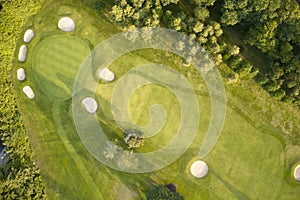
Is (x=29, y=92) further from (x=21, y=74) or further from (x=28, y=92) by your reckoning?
(x=21, y=74)

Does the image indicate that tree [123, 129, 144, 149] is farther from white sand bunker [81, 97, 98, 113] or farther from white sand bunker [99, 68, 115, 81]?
white sand bunker [99, 68, 115, 81]

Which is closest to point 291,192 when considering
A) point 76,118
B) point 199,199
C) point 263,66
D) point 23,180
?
point 199,199

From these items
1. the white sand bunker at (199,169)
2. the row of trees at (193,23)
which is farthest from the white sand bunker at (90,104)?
the white sand bunker at (199,169)

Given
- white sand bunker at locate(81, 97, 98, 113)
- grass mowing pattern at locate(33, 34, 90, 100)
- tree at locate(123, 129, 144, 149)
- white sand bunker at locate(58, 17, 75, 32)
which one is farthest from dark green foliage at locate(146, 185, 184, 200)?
white sand bunker at locate(58, 17, 75, 32)

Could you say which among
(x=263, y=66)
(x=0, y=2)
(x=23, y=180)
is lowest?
(x=23, y=180)

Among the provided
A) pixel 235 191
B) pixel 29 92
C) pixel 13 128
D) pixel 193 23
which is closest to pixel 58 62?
pixel 29 92

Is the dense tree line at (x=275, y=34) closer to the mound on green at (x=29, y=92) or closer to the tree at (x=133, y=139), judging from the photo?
the tree at (x=133, y=139)

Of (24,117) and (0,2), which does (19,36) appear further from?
(24,117)
